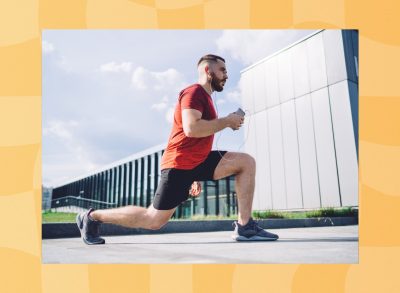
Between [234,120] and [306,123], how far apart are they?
548 cm

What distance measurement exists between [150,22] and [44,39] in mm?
879

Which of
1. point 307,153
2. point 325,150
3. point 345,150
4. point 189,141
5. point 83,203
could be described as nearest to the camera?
point 189,141

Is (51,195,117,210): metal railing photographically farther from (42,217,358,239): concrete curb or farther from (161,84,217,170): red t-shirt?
(161,84,217,170): red t-shirt

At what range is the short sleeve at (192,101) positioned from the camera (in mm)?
2471

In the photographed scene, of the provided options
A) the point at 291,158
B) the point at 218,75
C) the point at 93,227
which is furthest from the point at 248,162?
the point at 291,158

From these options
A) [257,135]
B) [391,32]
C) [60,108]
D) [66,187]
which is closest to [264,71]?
[257,135]

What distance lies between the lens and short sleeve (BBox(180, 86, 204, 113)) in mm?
2471

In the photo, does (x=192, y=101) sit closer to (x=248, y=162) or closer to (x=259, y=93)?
(x=248, y=162)

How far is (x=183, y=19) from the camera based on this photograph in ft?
9.90

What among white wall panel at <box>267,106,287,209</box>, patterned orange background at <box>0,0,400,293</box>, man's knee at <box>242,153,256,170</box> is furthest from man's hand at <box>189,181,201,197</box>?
white wall panel at <box>267,106,287,209</box>

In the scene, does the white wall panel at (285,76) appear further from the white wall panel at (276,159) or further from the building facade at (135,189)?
the building facade at (135,189)

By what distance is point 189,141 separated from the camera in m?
2.57

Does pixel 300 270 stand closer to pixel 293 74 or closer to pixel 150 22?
pixel 150 22

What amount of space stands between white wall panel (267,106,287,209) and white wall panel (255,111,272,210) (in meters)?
0.11
